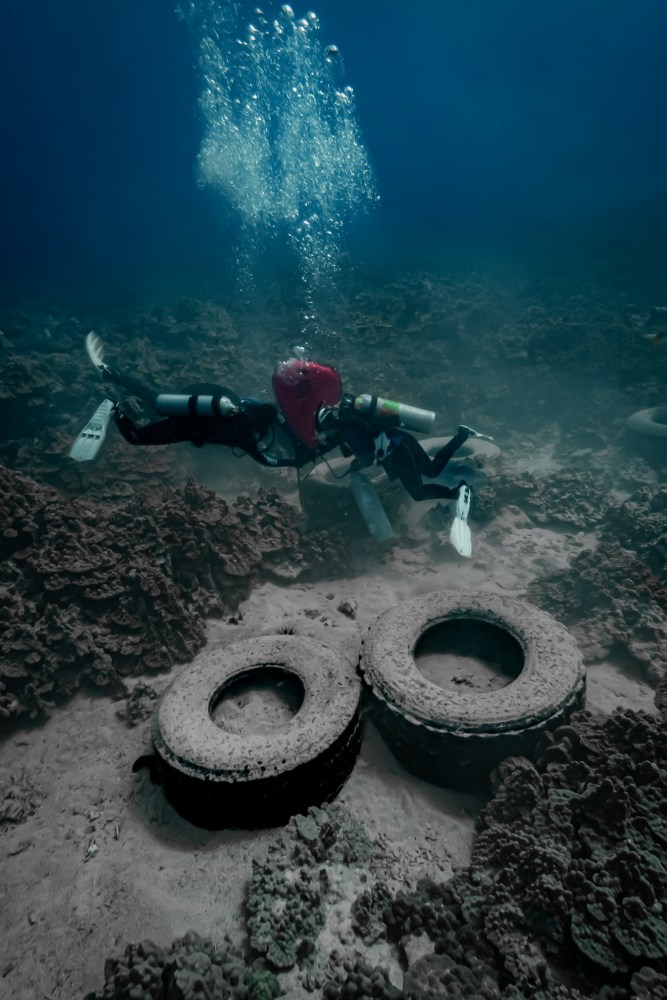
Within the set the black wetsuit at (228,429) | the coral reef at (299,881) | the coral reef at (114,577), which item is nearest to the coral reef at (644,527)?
the coral reef at (114,577)

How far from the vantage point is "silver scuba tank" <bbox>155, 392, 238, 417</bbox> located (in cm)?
612

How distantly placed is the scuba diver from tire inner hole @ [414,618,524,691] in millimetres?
1679

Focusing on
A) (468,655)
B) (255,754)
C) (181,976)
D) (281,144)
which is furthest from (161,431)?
(281,144)

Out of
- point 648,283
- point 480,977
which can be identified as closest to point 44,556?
point 480,977

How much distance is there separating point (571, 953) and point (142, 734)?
3.94 meters

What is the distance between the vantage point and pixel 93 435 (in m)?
7.61

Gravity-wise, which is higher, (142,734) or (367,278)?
(367,278)

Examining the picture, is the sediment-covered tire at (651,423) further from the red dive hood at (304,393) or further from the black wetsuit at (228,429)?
the black wetsuit at (228,429)

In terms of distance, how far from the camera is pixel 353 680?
158 inches

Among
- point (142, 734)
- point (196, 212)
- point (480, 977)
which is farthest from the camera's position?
point (196, 212)

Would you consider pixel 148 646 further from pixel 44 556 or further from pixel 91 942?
pixel 91 942

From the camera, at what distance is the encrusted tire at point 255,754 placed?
327 centimetres

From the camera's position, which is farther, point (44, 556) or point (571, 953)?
point (44, 556)

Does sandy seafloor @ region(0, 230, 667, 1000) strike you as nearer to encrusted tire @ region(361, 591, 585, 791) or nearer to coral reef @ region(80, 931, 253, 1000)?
coral reef @ region(80, 931, 253, 1000)
